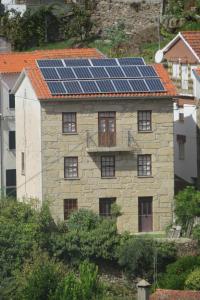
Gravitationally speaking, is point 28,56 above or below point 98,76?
above

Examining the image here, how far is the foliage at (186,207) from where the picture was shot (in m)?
67.4

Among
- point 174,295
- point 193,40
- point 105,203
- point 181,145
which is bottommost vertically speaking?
point 174,295

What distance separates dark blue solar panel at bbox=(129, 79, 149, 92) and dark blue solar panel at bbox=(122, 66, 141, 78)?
47cm

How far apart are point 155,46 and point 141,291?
96.6 ft

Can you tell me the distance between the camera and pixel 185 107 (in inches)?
2876

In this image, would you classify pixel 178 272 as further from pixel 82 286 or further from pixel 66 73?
pixel 66 73

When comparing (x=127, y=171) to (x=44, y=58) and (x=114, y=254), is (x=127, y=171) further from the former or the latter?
(x=44, y=58)

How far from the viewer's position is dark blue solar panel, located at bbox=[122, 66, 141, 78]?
70.1 metres

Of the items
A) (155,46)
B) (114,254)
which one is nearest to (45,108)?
(114,254)

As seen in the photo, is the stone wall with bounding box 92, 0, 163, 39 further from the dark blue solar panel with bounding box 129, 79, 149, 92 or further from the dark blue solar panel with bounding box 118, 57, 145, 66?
the dark blue solar panel with bounding box 129, 79, 149, 92

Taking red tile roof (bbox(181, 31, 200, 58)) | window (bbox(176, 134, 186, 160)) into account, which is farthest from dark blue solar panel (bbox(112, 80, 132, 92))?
red tile roof (bbox(181, 31, 200, 58))

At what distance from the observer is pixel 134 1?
303 feet

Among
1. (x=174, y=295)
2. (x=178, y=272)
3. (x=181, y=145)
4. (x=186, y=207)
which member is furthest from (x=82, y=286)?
(x=181, y=145)

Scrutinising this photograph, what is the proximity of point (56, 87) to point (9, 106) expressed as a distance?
1045cm
